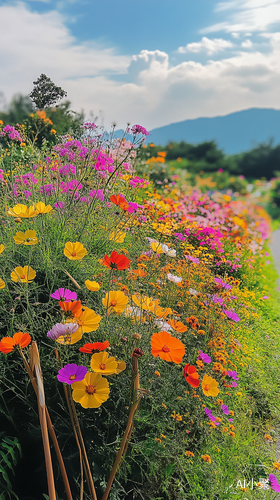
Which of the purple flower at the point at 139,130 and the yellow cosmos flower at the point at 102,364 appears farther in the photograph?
the purple flower at the point at 139,130

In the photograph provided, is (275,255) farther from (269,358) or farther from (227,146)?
(227,146)

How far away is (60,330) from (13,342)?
0.13 m

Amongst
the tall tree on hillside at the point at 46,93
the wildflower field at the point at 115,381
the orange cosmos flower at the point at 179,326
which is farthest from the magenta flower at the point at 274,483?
the tall tree on hillside at the point at 46,93

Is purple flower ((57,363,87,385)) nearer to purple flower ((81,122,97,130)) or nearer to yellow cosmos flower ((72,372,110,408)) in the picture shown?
yellow cosmos flower ((72,372,110,408))

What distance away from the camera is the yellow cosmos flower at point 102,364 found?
2.98 feet

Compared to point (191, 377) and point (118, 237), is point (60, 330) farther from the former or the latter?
point (118, 237)

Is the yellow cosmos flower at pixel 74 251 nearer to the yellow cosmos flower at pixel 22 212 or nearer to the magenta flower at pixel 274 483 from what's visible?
the yellow cosmos flower at pixel 22 212

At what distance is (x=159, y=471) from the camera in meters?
1.38

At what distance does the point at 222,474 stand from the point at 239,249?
295cm

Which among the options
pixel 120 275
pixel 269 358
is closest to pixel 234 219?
pixel 269 358

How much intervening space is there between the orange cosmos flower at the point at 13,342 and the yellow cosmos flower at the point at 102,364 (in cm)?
18

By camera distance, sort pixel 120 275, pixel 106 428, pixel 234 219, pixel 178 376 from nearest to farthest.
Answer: pixel 106 428 → pixel 178 376 → pixel 120 275 → pixel 234 219

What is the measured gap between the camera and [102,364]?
931mm

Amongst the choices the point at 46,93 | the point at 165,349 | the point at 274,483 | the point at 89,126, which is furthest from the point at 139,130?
the point at 46,93
